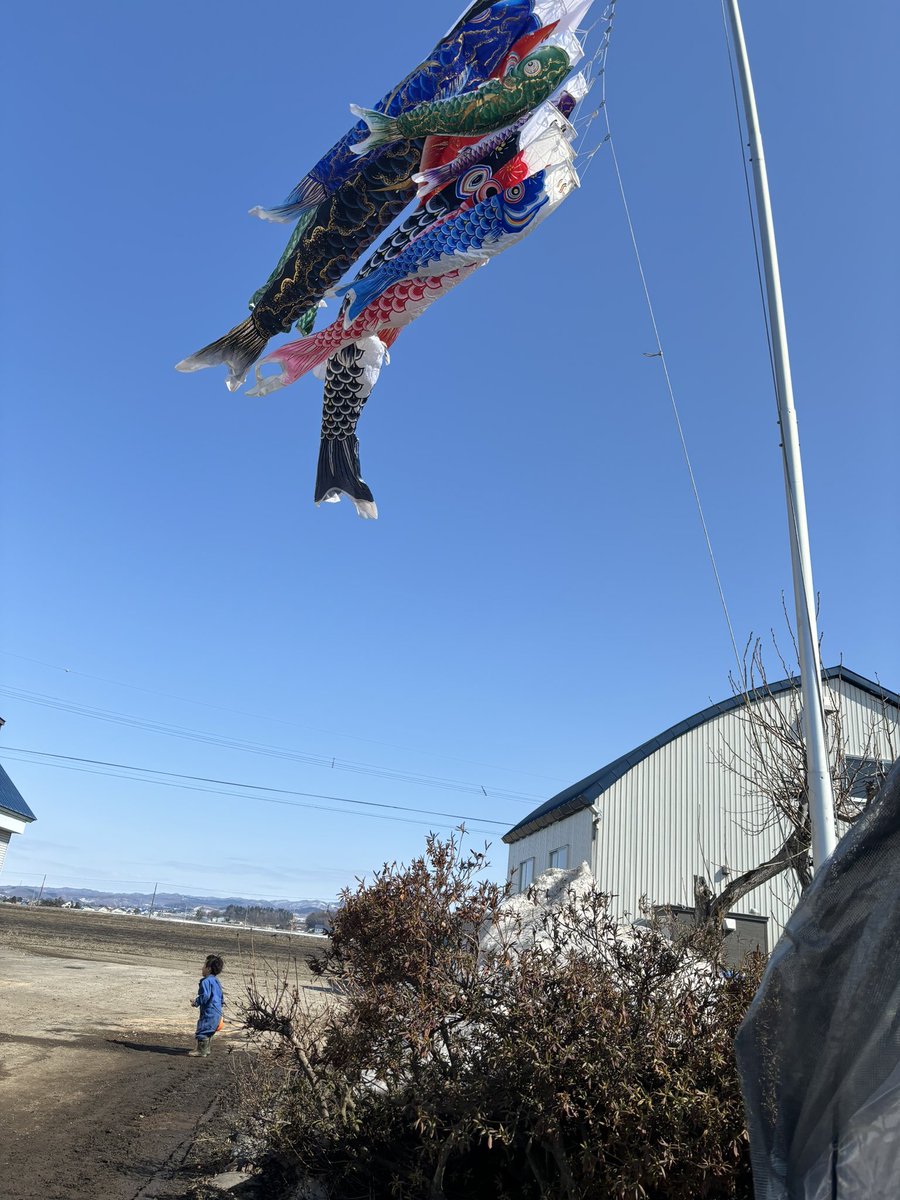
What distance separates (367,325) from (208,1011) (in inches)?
393

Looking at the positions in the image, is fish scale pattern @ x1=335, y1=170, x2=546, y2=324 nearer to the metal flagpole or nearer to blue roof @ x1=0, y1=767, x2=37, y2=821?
the metal flagpole

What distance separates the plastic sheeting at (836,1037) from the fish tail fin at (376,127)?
7.27m

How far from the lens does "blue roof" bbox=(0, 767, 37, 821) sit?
22.4 meters

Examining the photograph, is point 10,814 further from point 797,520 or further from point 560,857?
point 797,520

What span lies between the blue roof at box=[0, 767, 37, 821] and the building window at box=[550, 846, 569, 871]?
14.0 meters

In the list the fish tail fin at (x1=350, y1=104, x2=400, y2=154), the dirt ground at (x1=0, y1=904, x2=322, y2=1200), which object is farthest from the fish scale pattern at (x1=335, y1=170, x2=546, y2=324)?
the dirt ground at (x1=0, y1=904, x2=322, y2=1200)

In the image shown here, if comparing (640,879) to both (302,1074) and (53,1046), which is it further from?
(302,1074)

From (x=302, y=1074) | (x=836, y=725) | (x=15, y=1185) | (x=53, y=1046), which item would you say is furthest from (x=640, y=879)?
(x=15, y=1185)

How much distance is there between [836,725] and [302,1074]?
683 centimetres

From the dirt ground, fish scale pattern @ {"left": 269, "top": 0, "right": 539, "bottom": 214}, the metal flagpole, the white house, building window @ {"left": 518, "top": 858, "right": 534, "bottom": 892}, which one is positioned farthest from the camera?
building window @ {"left": 518, "top": 858, "right": 534, "bottom": 892}

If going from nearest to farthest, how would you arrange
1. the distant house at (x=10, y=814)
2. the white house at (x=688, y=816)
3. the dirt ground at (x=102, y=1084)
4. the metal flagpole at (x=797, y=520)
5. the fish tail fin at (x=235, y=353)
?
the metal flagpole at (x=797, y=520) → the dirt ground at (x=102, y=1084) → the fish tail fin at (x=235, y=353) → the white house at (x=688, y=816) → the distant house at (x=10, y=814)

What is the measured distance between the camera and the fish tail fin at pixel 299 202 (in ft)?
29.2

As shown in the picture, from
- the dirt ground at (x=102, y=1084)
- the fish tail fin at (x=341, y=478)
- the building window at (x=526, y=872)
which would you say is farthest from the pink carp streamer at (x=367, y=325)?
the building window at (x=526, y=872)

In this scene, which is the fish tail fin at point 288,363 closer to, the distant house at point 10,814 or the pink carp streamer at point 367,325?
the pink carp streamer at point 367,325
